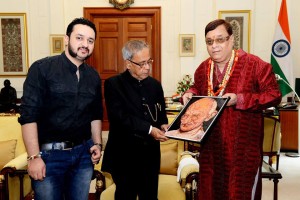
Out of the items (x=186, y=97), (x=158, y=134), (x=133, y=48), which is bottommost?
(x=158, y=134)

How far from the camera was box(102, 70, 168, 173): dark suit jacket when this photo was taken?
210 centimetres

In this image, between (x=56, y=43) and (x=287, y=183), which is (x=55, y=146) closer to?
(x=287, y=183)

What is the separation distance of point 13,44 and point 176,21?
3.27 m

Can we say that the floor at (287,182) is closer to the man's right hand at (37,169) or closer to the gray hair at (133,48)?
the gray hair at (133,48)

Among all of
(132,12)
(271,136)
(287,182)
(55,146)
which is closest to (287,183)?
(287,182)

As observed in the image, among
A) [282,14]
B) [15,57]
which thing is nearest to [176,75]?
[282,14]

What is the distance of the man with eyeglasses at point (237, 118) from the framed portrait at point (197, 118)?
9 centimetres

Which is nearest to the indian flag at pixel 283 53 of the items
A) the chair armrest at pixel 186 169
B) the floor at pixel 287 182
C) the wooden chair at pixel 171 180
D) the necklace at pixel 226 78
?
the floor at pixel 287 182

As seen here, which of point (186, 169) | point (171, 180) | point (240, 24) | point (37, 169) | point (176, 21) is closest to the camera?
point (37, 169)

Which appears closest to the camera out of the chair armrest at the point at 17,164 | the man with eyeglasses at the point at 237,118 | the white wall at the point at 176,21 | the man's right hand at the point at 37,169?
the man's right hand at the point at 37,169

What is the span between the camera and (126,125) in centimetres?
205

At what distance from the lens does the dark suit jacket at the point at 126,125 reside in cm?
210

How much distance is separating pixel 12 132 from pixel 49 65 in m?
1.80

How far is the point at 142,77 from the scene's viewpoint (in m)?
2.12
